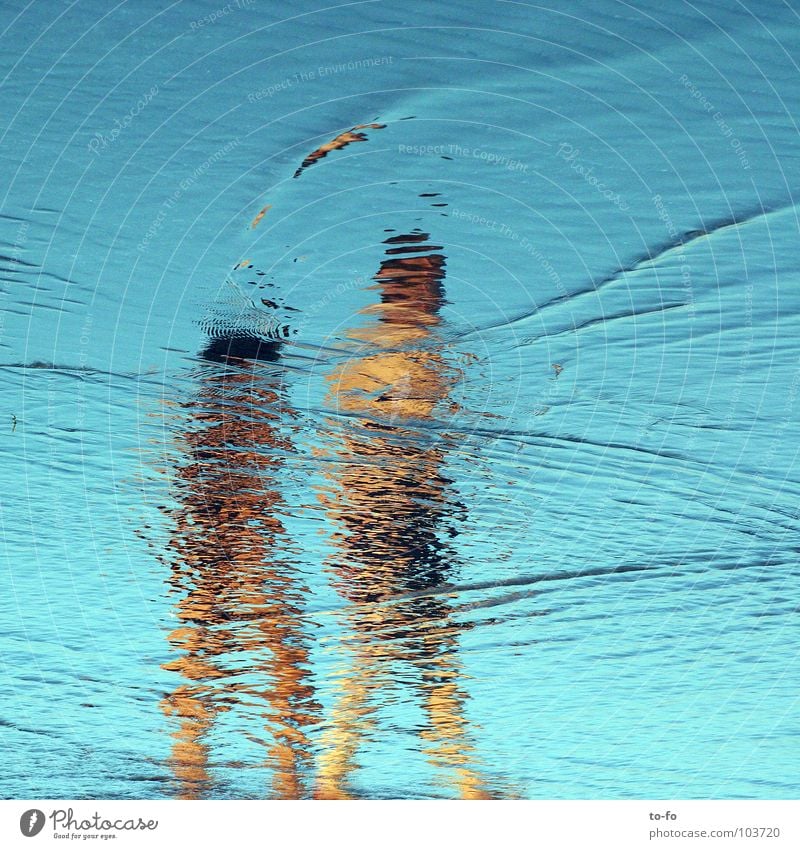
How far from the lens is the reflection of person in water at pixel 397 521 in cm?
319

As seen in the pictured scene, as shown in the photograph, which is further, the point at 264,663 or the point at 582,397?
the point at 582,397

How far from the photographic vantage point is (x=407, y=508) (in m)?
3.78

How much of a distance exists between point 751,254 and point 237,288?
163 cm

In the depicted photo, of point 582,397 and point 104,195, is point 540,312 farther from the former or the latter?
point 104,195

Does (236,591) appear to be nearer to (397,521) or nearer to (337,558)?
(337,558)

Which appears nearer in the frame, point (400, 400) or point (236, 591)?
point (236, 591)

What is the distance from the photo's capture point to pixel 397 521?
12.2 ft
